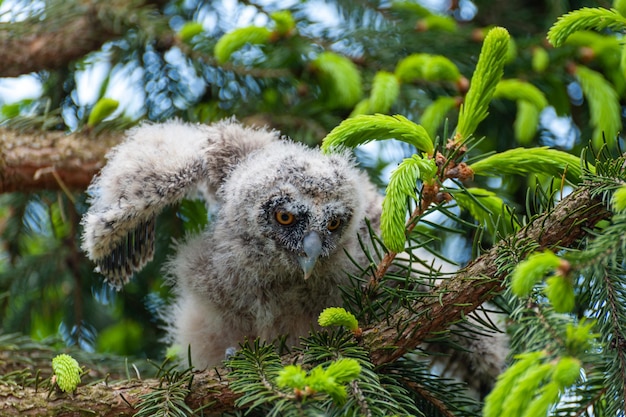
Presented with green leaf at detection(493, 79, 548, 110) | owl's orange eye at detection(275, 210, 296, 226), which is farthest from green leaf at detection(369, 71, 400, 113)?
owl's orange eye at detection(275, 210, 296, 226)

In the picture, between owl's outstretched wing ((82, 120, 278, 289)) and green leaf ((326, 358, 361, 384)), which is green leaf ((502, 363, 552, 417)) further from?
owl's outstretched wing ((82, 120, 278, 289))

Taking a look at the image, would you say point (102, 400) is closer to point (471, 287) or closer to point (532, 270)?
point (471, 287)

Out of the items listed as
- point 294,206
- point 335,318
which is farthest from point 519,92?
point 335,318

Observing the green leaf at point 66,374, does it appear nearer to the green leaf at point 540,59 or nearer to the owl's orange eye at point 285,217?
the owl's orange eye at point 285,217

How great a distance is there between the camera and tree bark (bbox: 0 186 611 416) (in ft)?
5.41

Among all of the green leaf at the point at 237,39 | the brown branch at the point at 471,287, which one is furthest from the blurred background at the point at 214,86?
the brown branch at the point at 471,287

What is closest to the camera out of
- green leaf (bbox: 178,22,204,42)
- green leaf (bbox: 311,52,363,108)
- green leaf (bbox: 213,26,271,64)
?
green leaf (bbox: 213,26,271,64)

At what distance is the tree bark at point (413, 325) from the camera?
5.41 ft

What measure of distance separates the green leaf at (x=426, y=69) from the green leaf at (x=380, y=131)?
3.25ft

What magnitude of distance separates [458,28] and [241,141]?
1.44 metres

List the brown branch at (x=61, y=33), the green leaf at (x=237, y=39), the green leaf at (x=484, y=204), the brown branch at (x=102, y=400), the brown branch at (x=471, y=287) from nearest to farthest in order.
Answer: the brown branch at (x=471, y=287) < the brown branch at (x=102, y=400) < the green leaf at (x=484, y=204) < the green leaf at (x=237, y=39) < the brown branch at (x=61, y=33)

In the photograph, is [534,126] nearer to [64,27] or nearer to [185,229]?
Answer: [185,229]

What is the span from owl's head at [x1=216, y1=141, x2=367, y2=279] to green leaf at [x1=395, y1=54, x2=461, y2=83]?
0.63 metres

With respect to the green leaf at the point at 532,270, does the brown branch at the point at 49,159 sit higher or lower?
lower
